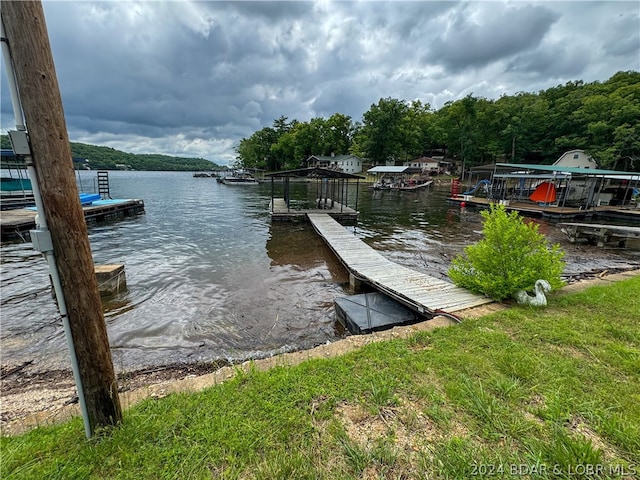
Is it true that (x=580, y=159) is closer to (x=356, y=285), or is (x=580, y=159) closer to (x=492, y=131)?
(x=492, y=131)

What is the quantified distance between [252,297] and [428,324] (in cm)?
455

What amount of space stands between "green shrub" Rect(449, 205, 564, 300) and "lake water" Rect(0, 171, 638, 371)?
319 cm

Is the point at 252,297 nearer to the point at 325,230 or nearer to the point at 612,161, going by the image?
the point at 325,230

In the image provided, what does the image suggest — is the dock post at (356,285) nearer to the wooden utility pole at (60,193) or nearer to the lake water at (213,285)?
the lake water at (213,285)

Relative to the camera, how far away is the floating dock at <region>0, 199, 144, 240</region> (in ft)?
41.4

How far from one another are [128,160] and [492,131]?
6263 inches

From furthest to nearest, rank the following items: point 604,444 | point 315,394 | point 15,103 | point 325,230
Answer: point 325,230, point 315,394, point 604,444, point 15,103

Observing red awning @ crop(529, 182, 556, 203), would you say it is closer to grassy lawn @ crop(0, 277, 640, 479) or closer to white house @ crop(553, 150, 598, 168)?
white house @ crop(553, 150, 598, 168)

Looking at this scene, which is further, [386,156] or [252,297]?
[386,156]

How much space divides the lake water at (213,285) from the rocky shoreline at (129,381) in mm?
305

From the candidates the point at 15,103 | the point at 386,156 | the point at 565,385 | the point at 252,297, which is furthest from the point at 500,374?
the point at 386,156

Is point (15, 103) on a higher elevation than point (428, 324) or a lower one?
higher

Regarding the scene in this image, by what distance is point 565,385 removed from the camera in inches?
111

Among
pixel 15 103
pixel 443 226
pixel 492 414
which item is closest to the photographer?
pixel 15 103
